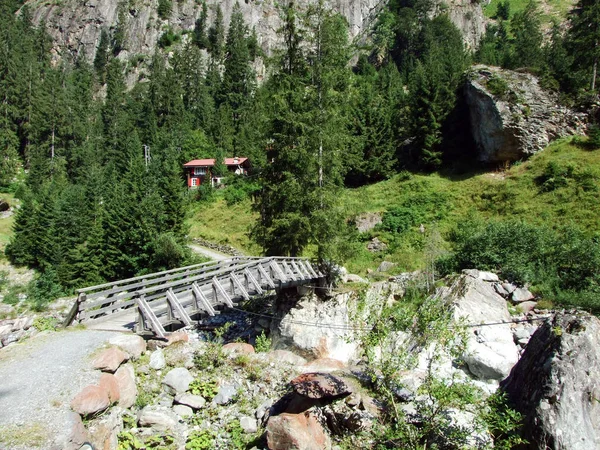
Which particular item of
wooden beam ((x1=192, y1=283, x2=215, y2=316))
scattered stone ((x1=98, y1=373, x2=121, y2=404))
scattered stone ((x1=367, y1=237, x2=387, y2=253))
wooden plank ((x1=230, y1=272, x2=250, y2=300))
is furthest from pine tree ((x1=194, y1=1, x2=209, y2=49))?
scattered stone ((x1=98, y1=373, x2=121, y2=404))

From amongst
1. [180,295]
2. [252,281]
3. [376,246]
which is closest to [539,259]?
[376,246]

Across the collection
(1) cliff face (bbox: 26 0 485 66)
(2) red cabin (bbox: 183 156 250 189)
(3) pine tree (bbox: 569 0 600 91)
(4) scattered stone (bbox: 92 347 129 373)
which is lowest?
(4) scattered stone (bbox: 92 347 129 373)

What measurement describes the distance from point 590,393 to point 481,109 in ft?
91.0

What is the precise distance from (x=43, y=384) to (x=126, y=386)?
1671 millimetres

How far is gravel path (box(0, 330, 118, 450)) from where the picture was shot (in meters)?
6.09

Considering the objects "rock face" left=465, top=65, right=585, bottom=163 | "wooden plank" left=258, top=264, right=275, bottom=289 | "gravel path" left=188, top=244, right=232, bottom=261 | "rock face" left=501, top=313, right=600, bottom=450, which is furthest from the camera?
"gravel path" left=188, top=244, right=232, bottom=261

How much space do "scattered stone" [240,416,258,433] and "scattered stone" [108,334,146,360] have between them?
329cm

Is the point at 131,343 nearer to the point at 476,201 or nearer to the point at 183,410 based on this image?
the point at 183,410

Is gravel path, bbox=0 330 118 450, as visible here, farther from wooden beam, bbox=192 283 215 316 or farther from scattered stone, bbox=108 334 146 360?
wooden beam, bbox=192 283 215 316

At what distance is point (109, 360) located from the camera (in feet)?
28.1

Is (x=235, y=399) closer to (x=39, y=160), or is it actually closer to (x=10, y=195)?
(x=10, y=195)

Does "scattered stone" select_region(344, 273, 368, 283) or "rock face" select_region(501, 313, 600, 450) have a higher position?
"rock face" select_region(501, 313, 600, 450)

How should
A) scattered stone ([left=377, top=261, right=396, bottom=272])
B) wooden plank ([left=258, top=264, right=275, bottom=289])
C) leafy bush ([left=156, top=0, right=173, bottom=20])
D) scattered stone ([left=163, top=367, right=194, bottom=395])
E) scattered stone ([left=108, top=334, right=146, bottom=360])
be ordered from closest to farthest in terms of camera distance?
scattered stone ([left=163, top=367, right=194, bottom=395]) < scattered stone ([left=108, top=334, right=146, bottom=360]) < wooden plank ([left=258, top=264, right=275, bottom=289]) < scattered stone ([left=377, top=261, right=396, bottom=272]) < leafy bush ([left=156, top=0, right=173, bottom=20])

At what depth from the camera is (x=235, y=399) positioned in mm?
9469
